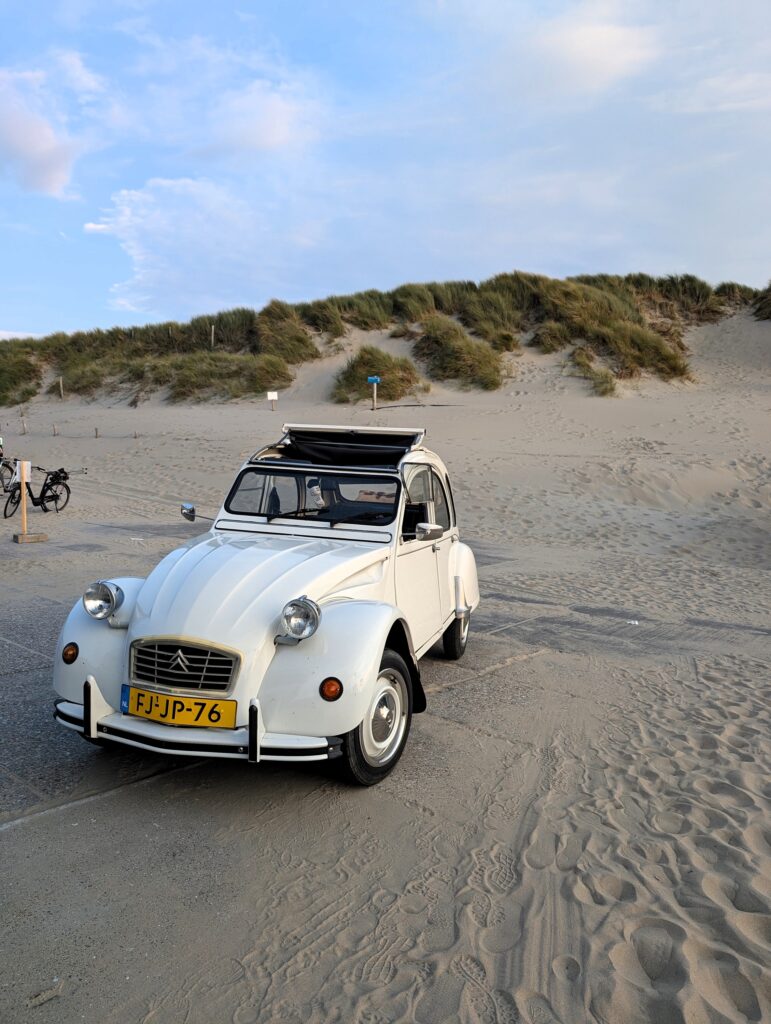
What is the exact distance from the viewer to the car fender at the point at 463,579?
6.57m

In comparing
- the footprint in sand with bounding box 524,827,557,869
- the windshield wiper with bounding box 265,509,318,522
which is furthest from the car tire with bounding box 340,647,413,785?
the windshield wiper with bounding box 265,509,318,522

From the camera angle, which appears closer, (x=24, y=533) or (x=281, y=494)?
(x=281, y=494)

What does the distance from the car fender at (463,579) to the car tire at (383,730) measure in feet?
6.35

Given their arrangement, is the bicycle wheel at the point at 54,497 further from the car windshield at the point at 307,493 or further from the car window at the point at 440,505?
the car window at the point at 440,505

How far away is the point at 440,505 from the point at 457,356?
24.9 m

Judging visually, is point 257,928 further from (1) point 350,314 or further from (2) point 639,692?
(1) point 350,314

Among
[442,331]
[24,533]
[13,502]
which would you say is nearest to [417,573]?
[24,533]

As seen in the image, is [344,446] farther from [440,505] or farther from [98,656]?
[98,656]

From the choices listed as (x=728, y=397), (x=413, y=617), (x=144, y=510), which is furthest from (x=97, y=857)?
(x=728, y=397)

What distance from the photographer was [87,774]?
4492 millimetres

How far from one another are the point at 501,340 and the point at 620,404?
8175mm

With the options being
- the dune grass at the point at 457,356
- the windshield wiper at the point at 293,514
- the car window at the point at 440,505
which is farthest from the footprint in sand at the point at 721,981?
the dune grass at the point at 457,356

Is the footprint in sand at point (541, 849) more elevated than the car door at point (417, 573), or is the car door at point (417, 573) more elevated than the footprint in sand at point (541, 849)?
the car door at point (417, 573)

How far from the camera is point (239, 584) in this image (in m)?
4.42
